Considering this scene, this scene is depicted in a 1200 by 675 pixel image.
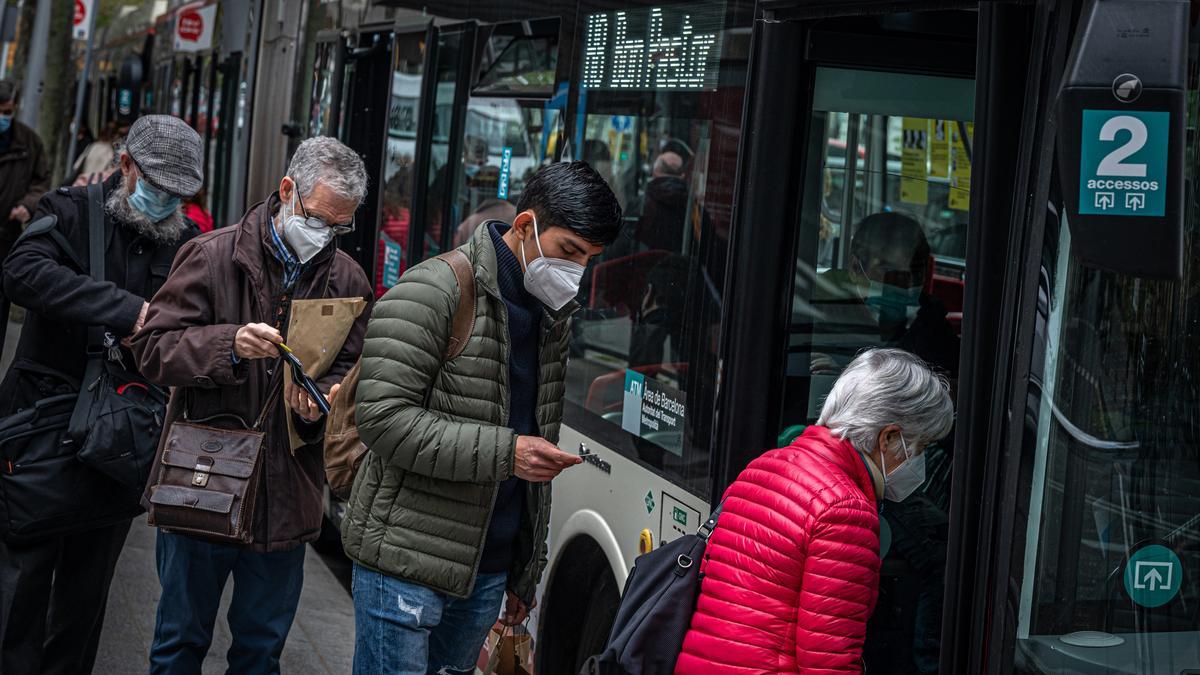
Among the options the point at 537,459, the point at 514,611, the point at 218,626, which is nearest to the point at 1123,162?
the point at 537,459

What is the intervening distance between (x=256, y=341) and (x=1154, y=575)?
80.8 inches

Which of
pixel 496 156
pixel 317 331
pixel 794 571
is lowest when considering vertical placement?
pixel 794 571

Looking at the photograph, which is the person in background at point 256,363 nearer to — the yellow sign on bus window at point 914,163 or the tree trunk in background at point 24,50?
the yellow sign on bus window at point 914,163

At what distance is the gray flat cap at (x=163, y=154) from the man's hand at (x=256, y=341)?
0.70 metres

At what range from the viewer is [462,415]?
3.16m

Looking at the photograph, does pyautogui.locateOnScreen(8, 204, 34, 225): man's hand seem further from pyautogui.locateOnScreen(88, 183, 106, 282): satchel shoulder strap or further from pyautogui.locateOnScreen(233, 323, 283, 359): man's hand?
pyautogui.locateOnScreen(233, 323, 283, 359): man's hand

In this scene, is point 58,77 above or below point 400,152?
above

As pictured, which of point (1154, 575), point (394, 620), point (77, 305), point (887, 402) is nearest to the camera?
point (1154, 575)

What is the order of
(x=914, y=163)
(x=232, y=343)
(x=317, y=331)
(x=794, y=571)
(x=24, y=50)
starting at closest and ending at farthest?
(x=794, y=571), (x=232, y=343), (x=317, y=331), (x=914, y=163), (x=24, y=50)

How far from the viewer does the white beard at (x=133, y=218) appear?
402 cm

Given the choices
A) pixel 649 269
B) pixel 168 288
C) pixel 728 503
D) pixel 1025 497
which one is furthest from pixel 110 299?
pixel 1025 497

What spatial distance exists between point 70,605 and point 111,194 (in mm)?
1206

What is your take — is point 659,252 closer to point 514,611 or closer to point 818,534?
point 514,611

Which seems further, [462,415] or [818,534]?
[462,415]
